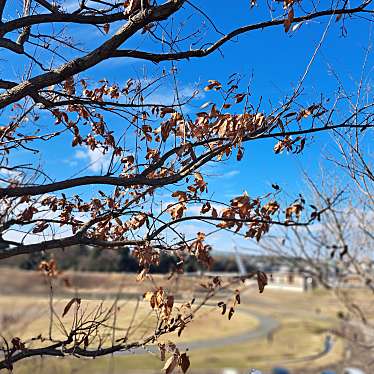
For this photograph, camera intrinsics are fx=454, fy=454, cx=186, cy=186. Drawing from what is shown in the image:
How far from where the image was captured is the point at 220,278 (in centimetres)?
271

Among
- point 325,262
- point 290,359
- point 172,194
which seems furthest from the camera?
point 290,359

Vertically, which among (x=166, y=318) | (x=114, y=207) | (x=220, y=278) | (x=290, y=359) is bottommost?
(x=290, y=359)

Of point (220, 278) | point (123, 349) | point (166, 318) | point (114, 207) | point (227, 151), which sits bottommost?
point (123, 349)

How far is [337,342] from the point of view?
Answer: 22.9 metres

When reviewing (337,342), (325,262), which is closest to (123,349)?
(325,262)

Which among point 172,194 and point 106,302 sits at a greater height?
point 172,194

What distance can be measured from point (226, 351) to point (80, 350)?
21791 mm

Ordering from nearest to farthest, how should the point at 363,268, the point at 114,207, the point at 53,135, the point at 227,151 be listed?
the point at 227,151 → the point at 114,207 → the point at 53,135 → the point at 363,268

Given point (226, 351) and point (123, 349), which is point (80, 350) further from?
point (226, 351)

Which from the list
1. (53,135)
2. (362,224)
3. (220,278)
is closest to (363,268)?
(362,224)

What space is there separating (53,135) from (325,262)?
7.79 metres

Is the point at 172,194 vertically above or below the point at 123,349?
above

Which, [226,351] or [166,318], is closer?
[166,318]

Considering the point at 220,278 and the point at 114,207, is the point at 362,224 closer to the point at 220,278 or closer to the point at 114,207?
the point at 220,278
